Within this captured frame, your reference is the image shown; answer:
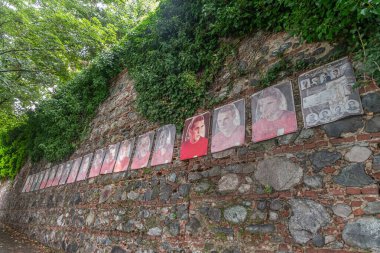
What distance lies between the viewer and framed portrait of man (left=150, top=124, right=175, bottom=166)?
152 inches

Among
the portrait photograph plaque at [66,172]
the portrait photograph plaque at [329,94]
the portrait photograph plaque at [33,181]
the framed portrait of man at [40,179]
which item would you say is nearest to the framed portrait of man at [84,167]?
the portrait photograph plaque at [66,172]

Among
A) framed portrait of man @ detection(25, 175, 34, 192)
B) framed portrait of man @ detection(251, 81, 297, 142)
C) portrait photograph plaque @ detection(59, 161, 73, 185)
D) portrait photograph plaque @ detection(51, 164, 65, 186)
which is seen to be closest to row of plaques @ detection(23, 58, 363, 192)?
framed portrait of man @ detection(251, 81, 297, 142)

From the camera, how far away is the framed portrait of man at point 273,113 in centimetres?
256

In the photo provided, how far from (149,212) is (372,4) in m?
3.66

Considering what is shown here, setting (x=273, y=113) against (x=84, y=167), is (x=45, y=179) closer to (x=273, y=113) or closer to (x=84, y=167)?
(x=84, y=167)

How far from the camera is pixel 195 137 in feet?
11.5

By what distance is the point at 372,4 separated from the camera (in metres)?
1.85

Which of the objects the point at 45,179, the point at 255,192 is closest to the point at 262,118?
the point at 255,192

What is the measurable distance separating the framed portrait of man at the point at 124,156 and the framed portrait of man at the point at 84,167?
1354 mm

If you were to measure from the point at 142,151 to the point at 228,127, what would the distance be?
6.38 ft

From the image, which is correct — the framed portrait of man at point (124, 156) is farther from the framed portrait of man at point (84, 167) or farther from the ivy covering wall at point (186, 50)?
the framed portrait of man at point (84, 167)

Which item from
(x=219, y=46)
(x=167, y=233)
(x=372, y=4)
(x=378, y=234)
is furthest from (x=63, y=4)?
(x=378, y=234)

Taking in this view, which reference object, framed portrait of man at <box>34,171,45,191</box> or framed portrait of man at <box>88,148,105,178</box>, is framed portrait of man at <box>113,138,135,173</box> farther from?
framed portrait of man at <box>34,171,45,191</box>

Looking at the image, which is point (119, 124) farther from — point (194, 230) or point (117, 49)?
point (194, 230)
